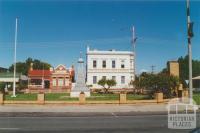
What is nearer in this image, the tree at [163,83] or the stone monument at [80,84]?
the tree at [163,83]

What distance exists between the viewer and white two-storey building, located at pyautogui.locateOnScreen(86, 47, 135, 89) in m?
67.4

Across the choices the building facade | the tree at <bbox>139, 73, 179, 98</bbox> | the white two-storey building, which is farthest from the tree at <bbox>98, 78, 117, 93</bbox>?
the tree at <bbox>139, 73, 179, 98</bbox>

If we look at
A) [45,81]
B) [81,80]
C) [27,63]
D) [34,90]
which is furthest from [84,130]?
[27,63]

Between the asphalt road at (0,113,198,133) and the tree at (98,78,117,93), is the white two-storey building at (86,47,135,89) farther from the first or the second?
the asphalt road at (0,113,198,133)

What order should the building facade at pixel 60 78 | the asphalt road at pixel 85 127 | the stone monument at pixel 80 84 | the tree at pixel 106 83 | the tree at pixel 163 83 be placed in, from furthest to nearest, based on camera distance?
the building facade at pixel 60 78, the tree at pixel 106 83, the stone monument at pixel 80 84, the tree at pixel 163 83, the asphalt road at pixel 85 127

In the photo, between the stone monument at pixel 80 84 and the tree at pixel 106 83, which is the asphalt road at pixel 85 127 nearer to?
the stone monument at pixel 80 84

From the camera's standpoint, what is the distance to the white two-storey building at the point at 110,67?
67.4 meters

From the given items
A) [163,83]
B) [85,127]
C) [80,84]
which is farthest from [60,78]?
[85,127]

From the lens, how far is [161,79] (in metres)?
33.1

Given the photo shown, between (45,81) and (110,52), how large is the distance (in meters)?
20.8

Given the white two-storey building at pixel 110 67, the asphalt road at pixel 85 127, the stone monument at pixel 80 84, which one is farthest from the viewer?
the white two-storey building at pixel 110 67

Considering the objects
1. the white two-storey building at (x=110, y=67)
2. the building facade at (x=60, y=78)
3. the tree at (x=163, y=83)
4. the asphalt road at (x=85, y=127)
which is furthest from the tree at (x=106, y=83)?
the asphalt road at (x=85, y=127)

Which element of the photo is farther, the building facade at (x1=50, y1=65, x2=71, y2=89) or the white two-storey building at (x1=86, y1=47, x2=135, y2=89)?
the building facade at (x1=50, y1=65, x2=71, y2=89)

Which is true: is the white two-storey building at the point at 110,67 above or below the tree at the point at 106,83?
above
